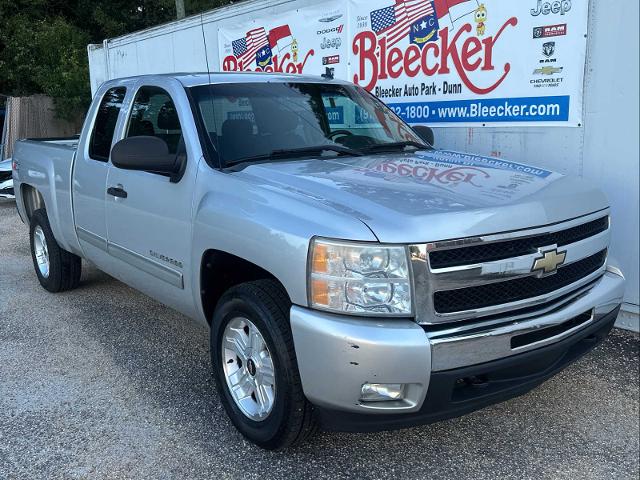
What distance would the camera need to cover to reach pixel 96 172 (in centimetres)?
457

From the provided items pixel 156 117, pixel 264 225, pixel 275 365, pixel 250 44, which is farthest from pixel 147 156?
pixel 250 44

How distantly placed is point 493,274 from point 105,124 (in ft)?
11.0

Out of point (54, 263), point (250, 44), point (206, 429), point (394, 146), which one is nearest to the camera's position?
point (206, 429)

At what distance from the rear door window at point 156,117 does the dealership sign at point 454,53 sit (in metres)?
2.85

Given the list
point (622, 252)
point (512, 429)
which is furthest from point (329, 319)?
point (622, 252)

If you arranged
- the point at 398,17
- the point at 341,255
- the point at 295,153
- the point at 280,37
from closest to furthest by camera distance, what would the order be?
the point at 341,255 < the point at 295,153 < the point at 398,17 < the point at 280,37

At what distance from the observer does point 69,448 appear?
319 cm

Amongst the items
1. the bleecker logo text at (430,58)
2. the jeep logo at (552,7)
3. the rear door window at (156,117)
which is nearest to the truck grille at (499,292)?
the rear door window at (156,117)

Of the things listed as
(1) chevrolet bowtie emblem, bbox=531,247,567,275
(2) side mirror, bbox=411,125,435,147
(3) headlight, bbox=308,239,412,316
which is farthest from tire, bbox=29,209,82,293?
(1) chevrolet bowtie emblem, bbox=531,247,567,275

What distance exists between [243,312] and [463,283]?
3.52 feet

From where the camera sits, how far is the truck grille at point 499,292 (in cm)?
259

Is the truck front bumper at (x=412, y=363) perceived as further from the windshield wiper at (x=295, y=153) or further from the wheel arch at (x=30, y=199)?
the wheel arch at (x=30, y=199)

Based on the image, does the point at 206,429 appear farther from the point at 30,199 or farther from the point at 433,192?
the point at 30,199

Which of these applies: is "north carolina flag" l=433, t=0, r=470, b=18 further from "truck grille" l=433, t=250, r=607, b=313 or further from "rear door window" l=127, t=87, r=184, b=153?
"truck grille" l=433, t=250, r=607, b=313
